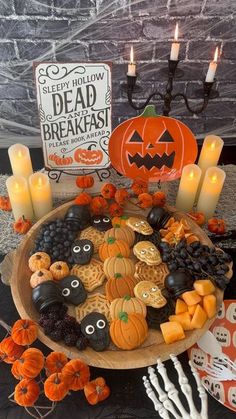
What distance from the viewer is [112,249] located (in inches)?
46.3

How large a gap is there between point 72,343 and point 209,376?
1.13 ft

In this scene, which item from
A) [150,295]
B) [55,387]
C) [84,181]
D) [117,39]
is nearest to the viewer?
[55,387]

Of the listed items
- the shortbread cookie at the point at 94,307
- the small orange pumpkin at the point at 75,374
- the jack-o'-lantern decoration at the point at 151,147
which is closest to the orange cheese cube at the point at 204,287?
the shortbread cookie at the point at 94,307

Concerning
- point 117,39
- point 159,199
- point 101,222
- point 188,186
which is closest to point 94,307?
point 101,222

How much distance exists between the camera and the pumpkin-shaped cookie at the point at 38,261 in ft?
3.74

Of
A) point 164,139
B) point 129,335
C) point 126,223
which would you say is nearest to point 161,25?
point 164,139

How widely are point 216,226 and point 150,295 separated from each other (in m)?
0.42

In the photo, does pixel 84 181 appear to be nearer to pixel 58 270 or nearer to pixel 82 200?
pixel 82 200

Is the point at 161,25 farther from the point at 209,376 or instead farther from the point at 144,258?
the point at 209,376

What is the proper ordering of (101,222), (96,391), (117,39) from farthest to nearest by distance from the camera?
(117,39)
(101,222)
(96,391)

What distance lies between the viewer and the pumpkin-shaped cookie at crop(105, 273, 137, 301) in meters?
1.08

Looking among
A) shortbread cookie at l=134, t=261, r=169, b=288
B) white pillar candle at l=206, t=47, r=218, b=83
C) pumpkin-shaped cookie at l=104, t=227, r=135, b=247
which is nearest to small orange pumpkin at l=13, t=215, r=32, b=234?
pumpkin-shaped cookie at l=104, t=227, r=135, b=247

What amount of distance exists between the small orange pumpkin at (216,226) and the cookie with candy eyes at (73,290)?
1.62 feet

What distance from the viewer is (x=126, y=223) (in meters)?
1.26
